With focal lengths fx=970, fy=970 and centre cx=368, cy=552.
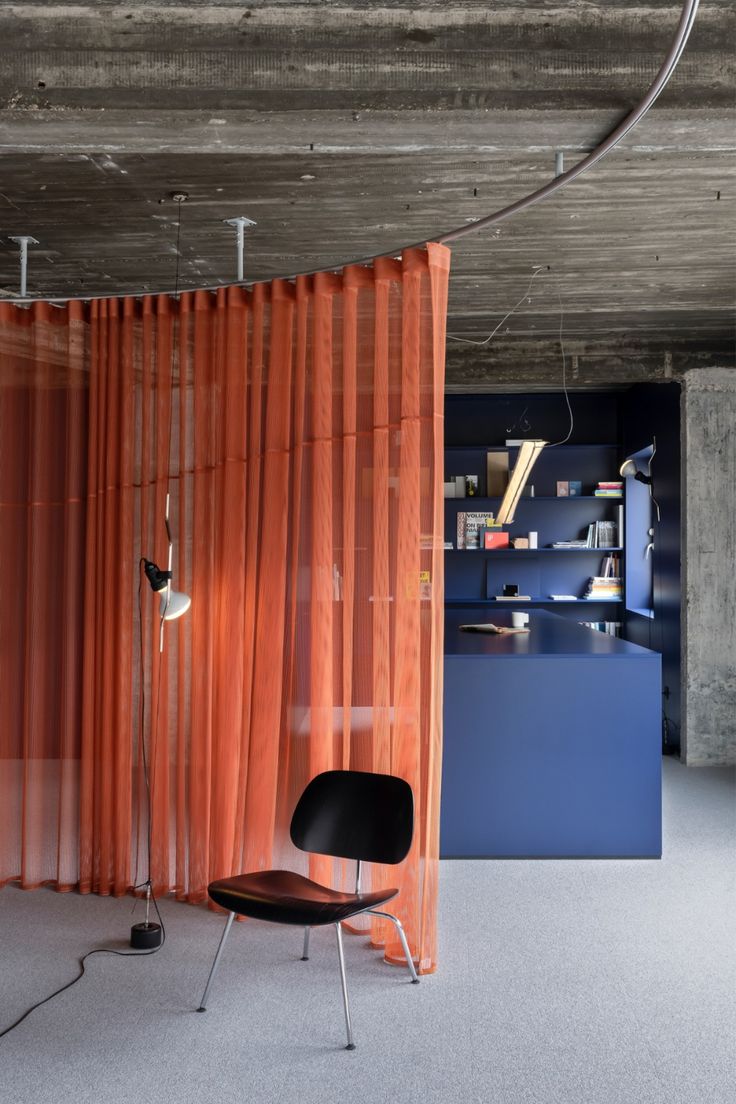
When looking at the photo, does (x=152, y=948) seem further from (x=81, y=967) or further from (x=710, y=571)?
(x=710, y=571)

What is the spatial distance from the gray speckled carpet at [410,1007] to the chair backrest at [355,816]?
50 centimetres

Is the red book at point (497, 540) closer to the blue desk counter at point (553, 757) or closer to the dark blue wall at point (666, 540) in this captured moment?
the dark blue wall at point (666, 540)

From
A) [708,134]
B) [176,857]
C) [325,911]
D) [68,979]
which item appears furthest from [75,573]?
[708,134]

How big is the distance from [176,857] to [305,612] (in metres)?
1.29

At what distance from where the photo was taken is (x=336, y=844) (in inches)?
143

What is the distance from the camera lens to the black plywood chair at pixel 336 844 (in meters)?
3.23

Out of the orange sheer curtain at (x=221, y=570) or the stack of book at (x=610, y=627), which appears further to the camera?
the stack of book at (x=610, y=627)

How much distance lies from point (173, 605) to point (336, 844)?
120cm

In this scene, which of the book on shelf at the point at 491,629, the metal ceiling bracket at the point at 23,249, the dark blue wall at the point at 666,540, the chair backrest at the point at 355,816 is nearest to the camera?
the chair backrest at the point at 355,816

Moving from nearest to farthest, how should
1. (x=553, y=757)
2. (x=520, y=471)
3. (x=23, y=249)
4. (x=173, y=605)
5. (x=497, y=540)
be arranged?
(x=173, y=605) → (x=23, y=249) → (x=553, y=757) → (x=520, y=471) → (x=497, y=540)

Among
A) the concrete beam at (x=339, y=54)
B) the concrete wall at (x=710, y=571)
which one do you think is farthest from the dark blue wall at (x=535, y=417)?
the concrete beam at (x=339, y=54)

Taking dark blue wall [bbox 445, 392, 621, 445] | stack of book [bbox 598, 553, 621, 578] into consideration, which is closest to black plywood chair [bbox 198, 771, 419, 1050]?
stack of book [bbox 598, 553, 621, 578]

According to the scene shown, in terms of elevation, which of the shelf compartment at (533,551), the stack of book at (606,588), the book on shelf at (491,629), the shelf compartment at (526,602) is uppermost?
the shelf compartment at (533,551)

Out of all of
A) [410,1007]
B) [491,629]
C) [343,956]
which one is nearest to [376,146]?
[343,956]
